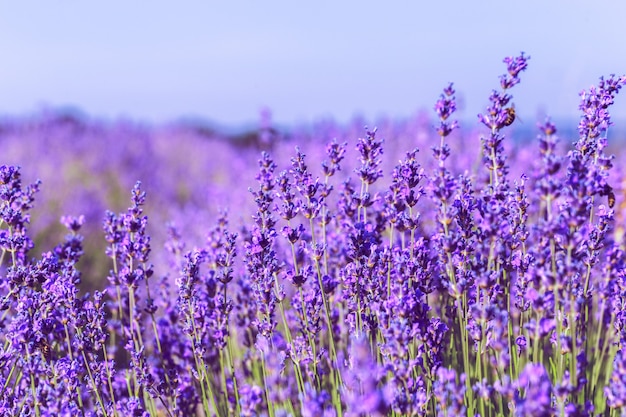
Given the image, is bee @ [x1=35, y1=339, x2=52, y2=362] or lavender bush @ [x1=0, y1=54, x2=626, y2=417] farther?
bee @ [x1=35, y1=339, x2=52, y2=362]

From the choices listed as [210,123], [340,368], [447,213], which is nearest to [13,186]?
[340,368]

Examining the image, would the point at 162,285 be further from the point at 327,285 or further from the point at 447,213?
the point at 447,213

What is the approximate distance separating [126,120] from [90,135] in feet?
8.47

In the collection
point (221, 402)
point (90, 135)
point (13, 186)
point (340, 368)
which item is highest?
point (90, 135)

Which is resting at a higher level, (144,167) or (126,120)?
(126,120)

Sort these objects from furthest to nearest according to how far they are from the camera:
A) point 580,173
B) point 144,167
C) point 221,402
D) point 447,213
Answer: point 144,167
point 221,402
point 447,213
point 580,173

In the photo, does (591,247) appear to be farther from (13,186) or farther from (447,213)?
(13,186)

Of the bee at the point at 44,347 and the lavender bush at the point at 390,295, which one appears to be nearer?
the lavender bush at the point at 390,295

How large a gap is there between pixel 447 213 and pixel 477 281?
0.24 metres

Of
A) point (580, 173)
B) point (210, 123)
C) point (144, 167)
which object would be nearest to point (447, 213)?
point (580, 173)

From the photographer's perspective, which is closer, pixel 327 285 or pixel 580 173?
pixel 580 173

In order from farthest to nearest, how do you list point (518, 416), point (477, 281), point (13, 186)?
point (13, 186)
point (477, 281)
point (518, 416)

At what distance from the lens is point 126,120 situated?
43.9 feet

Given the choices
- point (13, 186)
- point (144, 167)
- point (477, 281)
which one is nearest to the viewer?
point (477, 281)
